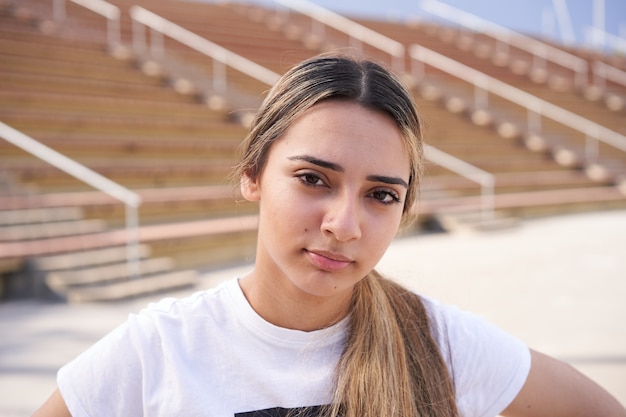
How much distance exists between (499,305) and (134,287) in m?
2.75

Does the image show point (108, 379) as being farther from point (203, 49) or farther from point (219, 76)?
point (203, 49)

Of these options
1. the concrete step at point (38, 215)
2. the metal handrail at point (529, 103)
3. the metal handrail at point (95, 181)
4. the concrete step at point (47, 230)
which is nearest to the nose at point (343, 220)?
the metal handrail at point (95, 181)

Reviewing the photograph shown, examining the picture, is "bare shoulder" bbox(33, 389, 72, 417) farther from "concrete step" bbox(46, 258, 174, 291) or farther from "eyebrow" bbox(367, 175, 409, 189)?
"concrete step" bbox(46, 258, 174, 291)

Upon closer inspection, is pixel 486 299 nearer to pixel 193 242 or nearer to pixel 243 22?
pixel 193 242

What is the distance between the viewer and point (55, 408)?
122cm

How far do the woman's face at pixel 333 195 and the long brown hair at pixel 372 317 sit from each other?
0.04 metres

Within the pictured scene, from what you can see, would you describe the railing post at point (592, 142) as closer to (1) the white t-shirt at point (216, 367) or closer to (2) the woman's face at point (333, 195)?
(1) the white t-shirt at point (216, 367)

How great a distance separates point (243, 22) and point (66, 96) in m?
8.83

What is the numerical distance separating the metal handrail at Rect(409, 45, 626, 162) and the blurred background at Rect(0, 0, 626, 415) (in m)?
0.06

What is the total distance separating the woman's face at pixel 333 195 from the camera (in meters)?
1.19

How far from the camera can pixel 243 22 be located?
52.0ft

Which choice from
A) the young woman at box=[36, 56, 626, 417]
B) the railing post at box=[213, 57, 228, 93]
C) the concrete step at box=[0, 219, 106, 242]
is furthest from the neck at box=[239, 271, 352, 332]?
the railing post at box=[213, 57, 228, 93]

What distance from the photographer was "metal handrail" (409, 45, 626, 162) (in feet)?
42.4

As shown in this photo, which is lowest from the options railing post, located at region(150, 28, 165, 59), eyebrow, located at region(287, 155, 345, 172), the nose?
the nose
